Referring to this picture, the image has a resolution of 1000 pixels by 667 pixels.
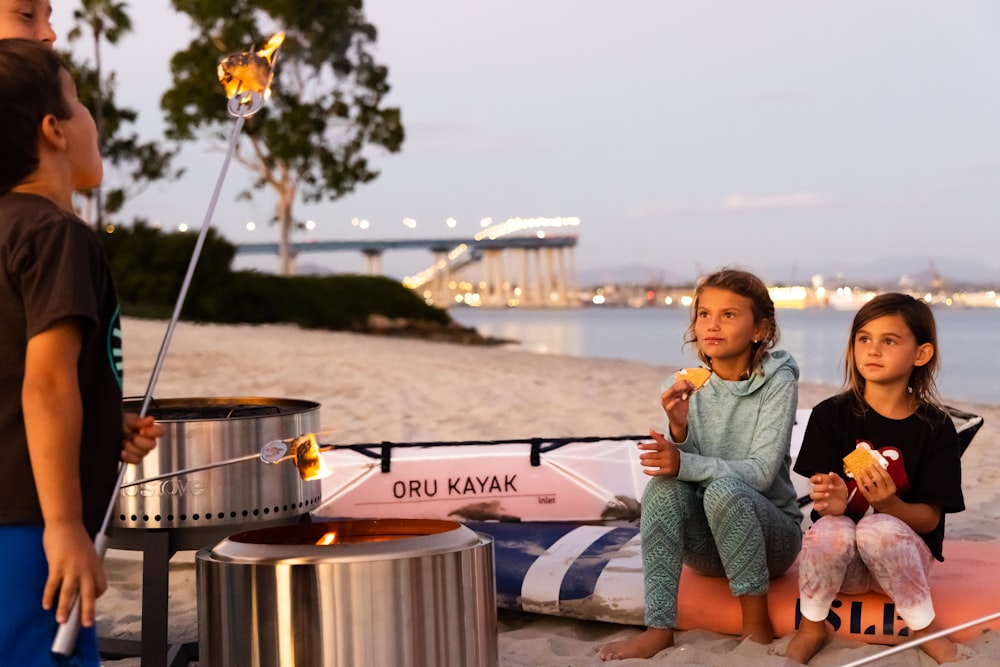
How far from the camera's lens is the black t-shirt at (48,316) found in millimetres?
1636

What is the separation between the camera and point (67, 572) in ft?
5.28

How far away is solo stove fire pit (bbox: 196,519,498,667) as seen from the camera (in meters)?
2.12

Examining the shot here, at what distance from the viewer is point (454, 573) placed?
7.23ft

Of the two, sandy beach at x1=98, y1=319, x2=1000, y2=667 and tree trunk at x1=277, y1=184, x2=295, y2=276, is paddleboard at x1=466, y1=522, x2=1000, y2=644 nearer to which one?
sandy beach at x1=98, y1=319, x2=1000, y2=667

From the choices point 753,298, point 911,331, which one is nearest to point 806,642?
point 911,331

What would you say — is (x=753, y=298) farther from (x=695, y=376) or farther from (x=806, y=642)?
(x=806, y=642)

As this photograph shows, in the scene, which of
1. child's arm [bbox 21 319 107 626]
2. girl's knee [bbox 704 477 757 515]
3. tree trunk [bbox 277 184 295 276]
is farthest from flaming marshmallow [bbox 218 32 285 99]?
tree trunk [bbox 277 184 295 276]

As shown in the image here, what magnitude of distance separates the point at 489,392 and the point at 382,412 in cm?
192

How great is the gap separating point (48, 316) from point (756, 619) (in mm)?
2281

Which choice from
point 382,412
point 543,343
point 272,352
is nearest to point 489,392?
point 382,412

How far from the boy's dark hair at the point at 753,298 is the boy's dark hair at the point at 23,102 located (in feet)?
7.01

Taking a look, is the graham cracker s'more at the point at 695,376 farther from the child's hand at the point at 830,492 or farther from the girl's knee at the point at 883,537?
the girl's knee at the point at 883,537

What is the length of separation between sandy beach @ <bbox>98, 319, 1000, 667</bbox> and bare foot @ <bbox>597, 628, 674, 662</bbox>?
0.10ft

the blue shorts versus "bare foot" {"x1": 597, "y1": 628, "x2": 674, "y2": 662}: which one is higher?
the blue shorts
